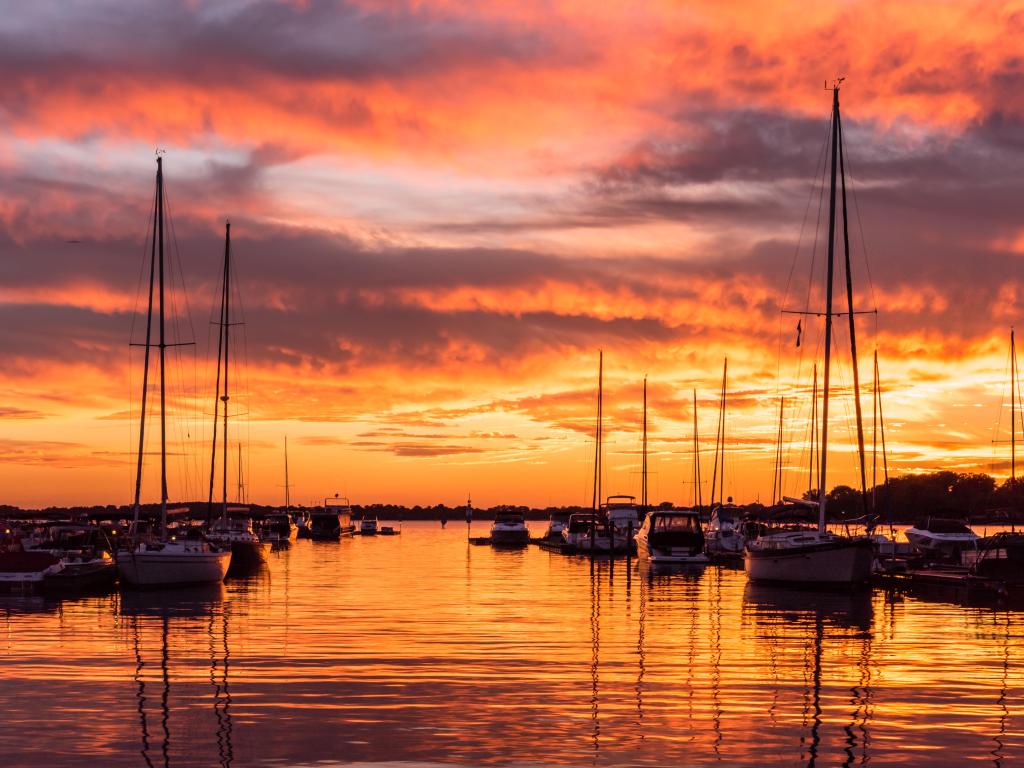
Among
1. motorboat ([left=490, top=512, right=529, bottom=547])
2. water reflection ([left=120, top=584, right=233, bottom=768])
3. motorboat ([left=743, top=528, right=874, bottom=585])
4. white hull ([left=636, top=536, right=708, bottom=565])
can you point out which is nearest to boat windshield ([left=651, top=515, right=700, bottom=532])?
white hull ([left=636, top=536, right=708, bottom=565])

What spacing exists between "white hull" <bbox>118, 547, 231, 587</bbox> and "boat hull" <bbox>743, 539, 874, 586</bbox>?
79.8 ft

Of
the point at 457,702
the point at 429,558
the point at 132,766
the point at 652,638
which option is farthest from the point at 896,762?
the point at 429,558

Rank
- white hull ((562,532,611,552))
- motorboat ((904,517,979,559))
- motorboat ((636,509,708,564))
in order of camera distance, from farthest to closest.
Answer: white hull ((562,532,611,552)) → motorboat ((904,517,979,559)) → motorboat ((636,509,708,564))

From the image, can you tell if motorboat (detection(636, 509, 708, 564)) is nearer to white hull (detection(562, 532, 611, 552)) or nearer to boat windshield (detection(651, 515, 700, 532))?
boat windshield (detection(651, 515, 700, 532))

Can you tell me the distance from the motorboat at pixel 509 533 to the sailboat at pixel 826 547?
223ft

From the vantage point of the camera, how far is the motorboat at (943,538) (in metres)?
77.7

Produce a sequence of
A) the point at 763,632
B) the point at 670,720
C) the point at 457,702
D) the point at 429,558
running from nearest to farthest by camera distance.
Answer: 1. the point at 670,720
2. the point at 457,702
3. the point at 763,632
4. the point at 429,558

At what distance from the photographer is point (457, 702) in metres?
23.2

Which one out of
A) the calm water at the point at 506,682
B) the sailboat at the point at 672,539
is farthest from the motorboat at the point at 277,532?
the calm water at the point at 506,682

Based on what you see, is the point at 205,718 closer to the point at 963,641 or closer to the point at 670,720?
the point at 670,720

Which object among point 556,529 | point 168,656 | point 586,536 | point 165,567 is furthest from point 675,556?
point 556,529

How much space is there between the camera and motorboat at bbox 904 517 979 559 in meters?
77.7

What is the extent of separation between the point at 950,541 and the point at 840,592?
27602mm

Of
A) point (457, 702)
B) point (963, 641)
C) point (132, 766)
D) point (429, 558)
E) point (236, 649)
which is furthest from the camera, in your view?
point (429, 558)
